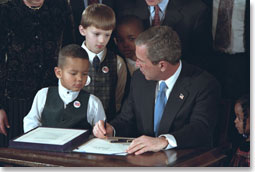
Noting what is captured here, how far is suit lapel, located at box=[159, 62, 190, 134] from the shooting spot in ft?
A: 7.84

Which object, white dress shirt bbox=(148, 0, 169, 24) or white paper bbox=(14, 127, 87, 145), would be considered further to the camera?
white dress shirt bbox=(148, 0, 169, 24)

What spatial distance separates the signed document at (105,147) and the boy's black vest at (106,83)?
0.32m

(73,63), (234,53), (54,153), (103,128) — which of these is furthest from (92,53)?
(234,53)

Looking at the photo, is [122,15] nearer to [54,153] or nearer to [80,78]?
[80,78]

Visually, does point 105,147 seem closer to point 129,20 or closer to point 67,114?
point 67,114

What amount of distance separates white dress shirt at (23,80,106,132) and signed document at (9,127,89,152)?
0.62 ft

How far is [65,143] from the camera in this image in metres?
2.14

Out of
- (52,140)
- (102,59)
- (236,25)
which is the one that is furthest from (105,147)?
(236,25)

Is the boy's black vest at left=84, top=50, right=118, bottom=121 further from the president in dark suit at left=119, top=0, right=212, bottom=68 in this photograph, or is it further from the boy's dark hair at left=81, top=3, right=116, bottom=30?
the president in dark suit at left=119, top=0, right=212, bottom=68

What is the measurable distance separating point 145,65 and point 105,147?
1.93 feet

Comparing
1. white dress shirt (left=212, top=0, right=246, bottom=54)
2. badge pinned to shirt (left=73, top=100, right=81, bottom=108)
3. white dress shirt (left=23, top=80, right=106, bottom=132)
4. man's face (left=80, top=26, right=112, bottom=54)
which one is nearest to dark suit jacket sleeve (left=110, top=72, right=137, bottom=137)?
white dress shirt (left=23, top=80, right=106, bottom=132)

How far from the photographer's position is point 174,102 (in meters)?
2.40

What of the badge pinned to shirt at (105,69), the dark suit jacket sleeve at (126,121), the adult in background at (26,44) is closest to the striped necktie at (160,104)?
the dark suit jacket sleeve at (126,121)

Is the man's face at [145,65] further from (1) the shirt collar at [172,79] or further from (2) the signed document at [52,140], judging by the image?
(2) the signed document at [52,140]
